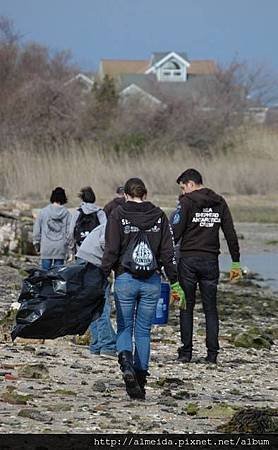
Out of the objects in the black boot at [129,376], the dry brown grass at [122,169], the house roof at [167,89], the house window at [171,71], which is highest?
the house window at [171,71]

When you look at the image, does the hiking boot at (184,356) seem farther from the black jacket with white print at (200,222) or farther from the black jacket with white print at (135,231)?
the black jacket with white print at (135,231)

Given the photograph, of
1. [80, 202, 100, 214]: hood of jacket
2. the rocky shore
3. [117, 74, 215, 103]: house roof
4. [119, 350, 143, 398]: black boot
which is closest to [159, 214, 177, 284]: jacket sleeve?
[119, 350, 143, 398]: black boot

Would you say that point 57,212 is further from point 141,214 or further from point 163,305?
point 141,214

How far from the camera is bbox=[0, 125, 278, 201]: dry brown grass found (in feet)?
139

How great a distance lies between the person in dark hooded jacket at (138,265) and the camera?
920 cm

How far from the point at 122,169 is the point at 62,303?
36072 millimetres

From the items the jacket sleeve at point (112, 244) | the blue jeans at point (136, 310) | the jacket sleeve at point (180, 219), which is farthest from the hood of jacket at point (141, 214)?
the jacket sleeve at point (180, 219)

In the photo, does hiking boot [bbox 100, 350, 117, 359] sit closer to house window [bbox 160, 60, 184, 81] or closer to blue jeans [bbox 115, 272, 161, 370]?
blue jeans [bbox 115, 272, 161, 370]

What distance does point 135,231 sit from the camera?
9.20 meters

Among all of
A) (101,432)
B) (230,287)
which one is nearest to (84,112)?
(230,287)

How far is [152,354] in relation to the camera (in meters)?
12.2

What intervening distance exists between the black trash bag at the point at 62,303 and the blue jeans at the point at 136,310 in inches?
14.7

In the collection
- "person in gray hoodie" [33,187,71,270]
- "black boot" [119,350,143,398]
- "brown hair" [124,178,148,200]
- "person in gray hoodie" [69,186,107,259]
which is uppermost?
"brown hair" [124,178,148,200]

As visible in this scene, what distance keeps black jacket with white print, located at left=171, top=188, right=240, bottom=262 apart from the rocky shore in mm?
1186
